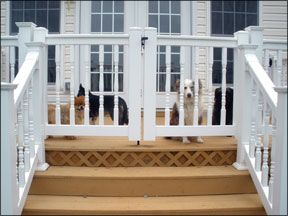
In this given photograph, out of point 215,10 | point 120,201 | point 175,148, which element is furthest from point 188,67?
point 120,201

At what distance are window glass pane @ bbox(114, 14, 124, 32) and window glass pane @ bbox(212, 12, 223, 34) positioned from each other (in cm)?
189

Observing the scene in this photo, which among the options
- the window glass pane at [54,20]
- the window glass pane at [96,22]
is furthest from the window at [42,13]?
the window glass pane at [96,22]

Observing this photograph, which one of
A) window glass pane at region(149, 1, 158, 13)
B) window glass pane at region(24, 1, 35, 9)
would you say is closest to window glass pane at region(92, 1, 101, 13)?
window glass pane at region(149, 1, 158, 13)

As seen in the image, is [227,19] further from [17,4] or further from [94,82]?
[17,4]

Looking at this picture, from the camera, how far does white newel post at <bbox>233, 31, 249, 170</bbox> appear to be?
11.4 feet

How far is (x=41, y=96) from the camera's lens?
348cm

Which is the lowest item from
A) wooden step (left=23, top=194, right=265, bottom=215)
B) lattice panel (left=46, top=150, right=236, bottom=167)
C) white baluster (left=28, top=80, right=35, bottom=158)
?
wooden step (left=23, top=194, right=265, bottom=215)

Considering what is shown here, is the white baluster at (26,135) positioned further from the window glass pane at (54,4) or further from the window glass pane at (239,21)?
the window glass pane at (239,21)

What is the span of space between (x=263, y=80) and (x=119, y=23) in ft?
15.8

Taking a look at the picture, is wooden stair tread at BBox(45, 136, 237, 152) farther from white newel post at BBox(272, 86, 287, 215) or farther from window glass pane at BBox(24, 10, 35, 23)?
window glass pane at BBox(24, 10, 35, 23)

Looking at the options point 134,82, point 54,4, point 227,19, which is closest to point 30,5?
point 54,4

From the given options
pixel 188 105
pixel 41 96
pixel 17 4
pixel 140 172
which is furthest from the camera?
pixel 17 4

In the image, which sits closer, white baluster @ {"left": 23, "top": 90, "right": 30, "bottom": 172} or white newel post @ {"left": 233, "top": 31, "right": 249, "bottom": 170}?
white baluster @ {"left": 23, "top": 90, "right": 30, "bottom": 172}

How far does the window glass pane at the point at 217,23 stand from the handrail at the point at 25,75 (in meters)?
4.92
